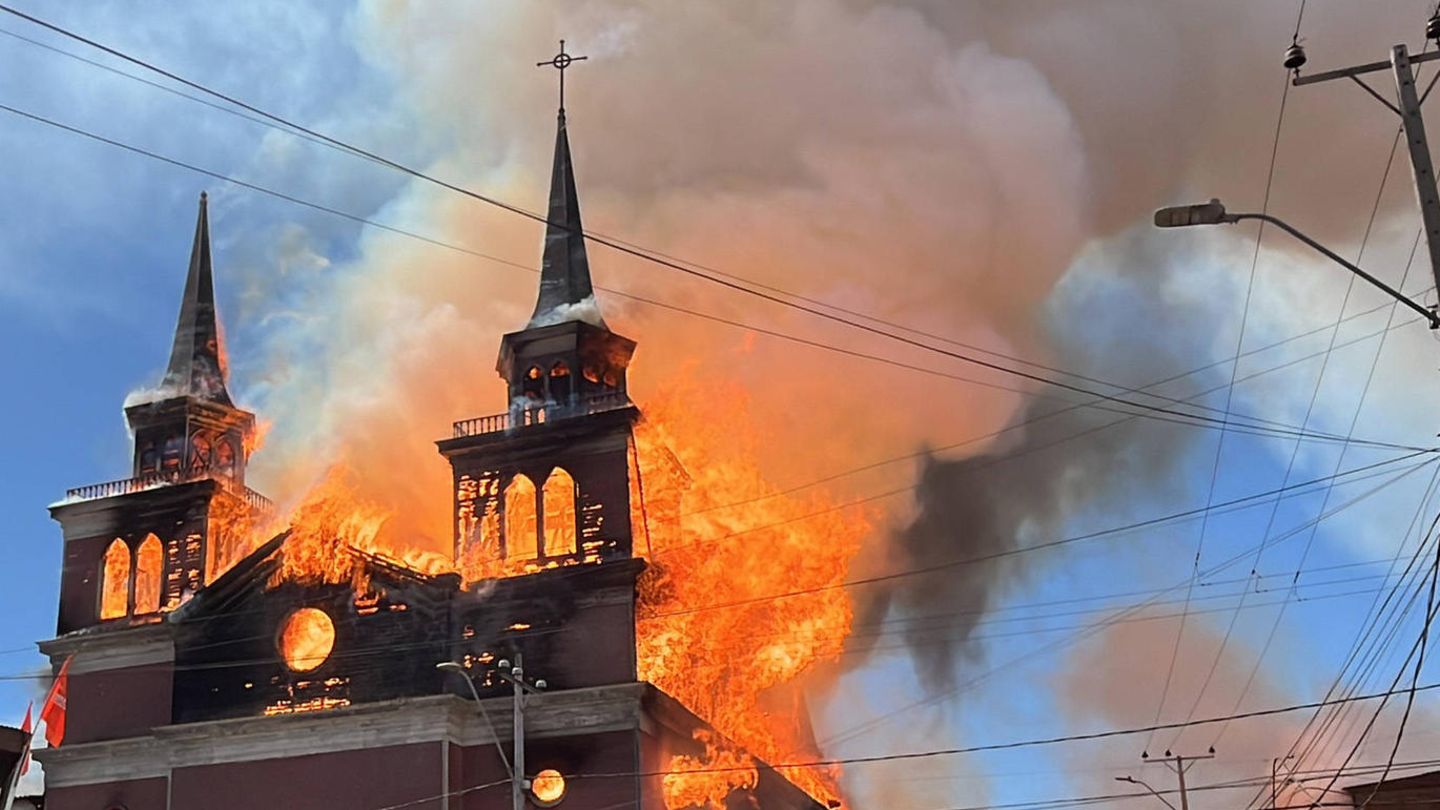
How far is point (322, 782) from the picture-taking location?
36.2 m

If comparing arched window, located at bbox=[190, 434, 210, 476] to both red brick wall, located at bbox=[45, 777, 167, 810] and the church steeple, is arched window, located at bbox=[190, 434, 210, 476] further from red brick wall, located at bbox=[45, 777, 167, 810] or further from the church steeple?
red brick wall, located at bbox=[45, 777, 167, 810]

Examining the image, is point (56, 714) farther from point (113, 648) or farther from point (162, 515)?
point (162, 515)

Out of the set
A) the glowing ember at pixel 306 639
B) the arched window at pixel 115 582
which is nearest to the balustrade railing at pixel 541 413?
the glowing ember at pixel 306 639

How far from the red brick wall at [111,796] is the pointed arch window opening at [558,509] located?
11687 millimetres

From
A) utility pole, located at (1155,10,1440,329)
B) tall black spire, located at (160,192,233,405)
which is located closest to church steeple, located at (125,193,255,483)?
tall black spire, located at (160,192,233,405)

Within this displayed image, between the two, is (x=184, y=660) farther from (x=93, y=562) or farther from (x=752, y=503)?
(x=752, y=503)

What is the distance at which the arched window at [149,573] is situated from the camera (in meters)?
44.3

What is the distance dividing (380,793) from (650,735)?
6559 mm

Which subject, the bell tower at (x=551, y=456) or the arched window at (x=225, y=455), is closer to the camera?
the bell tower at (x=551, y=456)

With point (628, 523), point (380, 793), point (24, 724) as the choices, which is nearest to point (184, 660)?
point (24, 724)

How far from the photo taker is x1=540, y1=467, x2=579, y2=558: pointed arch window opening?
133 ft

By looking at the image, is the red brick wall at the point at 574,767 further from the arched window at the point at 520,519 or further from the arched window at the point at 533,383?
the arched window at the point at 533,383

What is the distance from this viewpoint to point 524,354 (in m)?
43.0

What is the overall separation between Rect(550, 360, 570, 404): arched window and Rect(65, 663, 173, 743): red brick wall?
12.7 m
